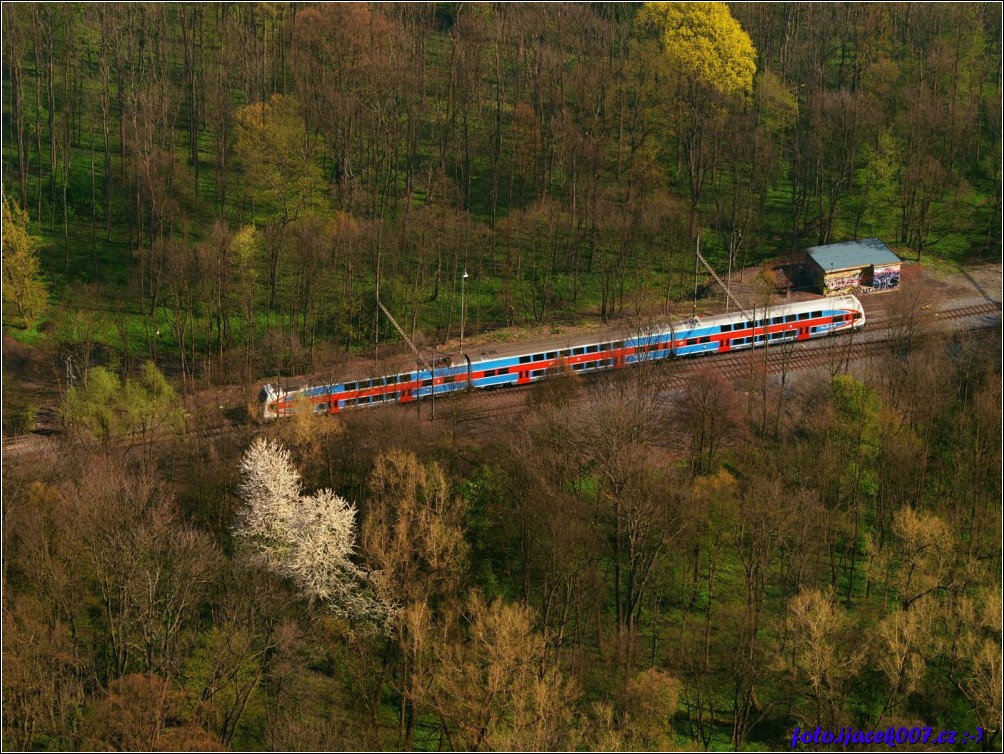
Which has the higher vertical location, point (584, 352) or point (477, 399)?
point (584, 352)

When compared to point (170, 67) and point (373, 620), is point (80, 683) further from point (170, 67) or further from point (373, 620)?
point (170, 67)

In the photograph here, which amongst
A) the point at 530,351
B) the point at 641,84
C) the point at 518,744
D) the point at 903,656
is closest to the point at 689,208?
the point at 641,84

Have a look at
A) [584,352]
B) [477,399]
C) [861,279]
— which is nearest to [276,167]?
[477,399]

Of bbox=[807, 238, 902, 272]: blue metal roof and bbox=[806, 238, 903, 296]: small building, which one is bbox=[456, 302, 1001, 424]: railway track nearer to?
bbox=[806, 238, 903, 296]: small building

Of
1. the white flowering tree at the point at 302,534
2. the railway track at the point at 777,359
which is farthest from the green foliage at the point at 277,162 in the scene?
the white flowering tree at the point at 302,534

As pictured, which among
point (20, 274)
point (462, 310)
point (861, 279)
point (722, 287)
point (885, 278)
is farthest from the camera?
point (861, 279)

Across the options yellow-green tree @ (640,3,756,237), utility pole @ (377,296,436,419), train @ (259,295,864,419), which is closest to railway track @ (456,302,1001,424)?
train @ (259,295,864,419)

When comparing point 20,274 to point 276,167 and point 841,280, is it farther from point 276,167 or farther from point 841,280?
point 841,280
